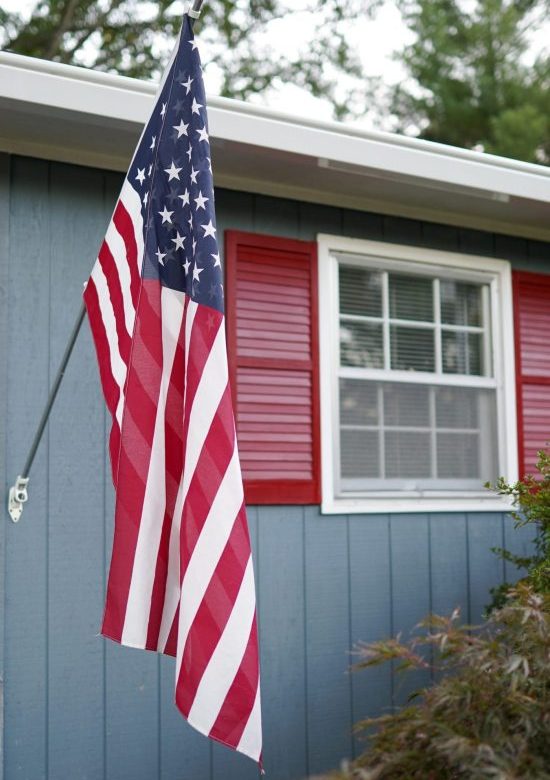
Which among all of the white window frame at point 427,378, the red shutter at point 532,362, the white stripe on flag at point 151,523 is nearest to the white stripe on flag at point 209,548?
the white stripe on flag at point 151,523

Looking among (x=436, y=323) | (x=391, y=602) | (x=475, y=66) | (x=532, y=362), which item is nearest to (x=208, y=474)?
(x=391, y=602)

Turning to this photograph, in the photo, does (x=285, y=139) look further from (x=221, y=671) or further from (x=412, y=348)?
(x=221, y=671)

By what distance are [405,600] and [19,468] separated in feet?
6.32

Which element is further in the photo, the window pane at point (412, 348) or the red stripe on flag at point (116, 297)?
the window pane at point (412, 348)

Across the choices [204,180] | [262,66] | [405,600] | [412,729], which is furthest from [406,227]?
[262,66]

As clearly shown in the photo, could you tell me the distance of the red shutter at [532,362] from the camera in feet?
17.6

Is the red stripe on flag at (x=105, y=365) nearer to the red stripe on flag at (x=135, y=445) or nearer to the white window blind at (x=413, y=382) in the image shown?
the red stripe on flag at (x=135, y=445)

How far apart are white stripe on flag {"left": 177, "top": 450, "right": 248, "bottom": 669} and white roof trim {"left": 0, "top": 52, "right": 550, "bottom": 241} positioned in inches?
65.9

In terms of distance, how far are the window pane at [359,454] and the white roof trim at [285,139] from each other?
1099 mm

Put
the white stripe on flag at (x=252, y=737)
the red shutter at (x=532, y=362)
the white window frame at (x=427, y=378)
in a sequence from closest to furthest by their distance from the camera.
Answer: the white stripe on flag at (x=252, y=737) → the white window frame at (x=427, y=378) → the red shutter at (x=532, y=362)

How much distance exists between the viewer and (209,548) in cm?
292

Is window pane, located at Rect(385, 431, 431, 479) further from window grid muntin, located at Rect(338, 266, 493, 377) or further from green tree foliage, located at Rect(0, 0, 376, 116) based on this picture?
green tree foliage, located at Rect(0, 0, 376, 116)

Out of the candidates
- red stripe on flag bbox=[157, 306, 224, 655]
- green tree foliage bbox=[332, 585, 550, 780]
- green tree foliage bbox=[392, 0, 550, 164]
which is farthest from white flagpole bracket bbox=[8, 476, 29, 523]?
green tree foliage bbox=[392, 0, 550, 164]

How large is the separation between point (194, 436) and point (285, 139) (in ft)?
5.84
